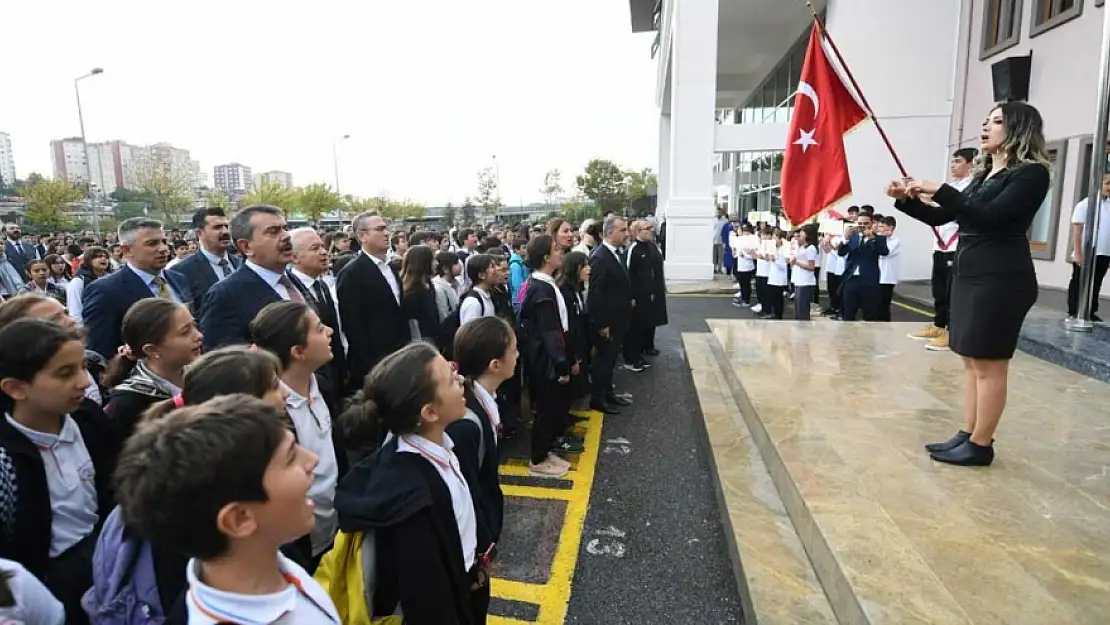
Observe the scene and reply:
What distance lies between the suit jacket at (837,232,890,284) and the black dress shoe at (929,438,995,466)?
208 inches

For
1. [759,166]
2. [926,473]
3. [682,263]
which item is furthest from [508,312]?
[759,166]

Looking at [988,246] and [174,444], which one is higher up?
[988,246]

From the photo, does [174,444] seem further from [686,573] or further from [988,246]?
[988,246]

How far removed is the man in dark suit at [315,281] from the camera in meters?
3.59

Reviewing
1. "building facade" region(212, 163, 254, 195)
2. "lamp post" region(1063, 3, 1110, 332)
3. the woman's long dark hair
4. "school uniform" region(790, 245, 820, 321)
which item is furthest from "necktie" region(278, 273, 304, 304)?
"building facade" region(212, 163, 254, 195)

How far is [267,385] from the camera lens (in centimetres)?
184

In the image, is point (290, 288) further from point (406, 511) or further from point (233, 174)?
point (233, 174)

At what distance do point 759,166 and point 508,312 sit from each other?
17.4 m

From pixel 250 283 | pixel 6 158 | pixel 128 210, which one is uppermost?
Answer: pixel 6 158

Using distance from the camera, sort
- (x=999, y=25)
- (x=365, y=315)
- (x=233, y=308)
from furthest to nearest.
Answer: (x=999, y=25), (x=365, y=315), (x=233, y=308)

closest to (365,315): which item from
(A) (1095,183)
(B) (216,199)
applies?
(A) (1095,183)

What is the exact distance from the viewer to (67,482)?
1814 mm

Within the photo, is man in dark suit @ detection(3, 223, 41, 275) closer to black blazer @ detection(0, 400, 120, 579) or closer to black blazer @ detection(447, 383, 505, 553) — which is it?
black blazer @ detection(0, 400, 120, 579)

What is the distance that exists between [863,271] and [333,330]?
710 cm
